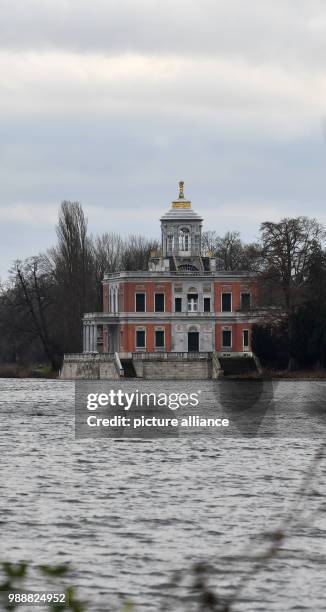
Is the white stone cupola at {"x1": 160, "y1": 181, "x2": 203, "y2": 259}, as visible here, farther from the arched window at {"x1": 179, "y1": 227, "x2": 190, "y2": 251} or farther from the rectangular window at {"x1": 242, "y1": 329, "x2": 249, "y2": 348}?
the rectangular window at {"x1": 242, "y1": 329, "x2": 249, "y2": 348}

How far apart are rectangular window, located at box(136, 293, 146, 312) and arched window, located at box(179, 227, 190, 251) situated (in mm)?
7902

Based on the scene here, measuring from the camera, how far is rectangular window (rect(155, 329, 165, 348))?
331ft

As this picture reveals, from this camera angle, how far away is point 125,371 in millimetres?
94000

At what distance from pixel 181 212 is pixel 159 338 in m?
13.7

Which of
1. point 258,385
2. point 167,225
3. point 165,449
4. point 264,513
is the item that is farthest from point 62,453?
point 167,225

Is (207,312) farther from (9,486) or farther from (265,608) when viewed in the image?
(265,608)

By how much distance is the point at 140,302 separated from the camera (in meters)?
101

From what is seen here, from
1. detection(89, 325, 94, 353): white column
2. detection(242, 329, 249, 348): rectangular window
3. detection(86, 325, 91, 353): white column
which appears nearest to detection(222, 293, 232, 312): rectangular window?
detection(242, 329, 249, 348): rectangular window

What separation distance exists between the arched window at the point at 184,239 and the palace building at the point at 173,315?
4994mm

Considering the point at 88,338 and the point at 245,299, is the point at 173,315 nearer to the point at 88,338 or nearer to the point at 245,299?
the point at 245,299

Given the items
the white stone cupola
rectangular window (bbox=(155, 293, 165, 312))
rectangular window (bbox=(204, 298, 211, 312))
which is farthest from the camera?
the white stone cupola

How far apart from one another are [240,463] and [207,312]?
2857 inches

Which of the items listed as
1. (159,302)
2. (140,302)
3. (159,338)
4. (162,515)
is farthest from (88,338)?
(162,515)

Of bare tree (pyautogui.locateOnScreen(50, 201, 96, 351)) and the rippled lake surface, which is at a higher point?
bare tree (pyautogui.locateOnScreen(50, 201, 96, 351))
